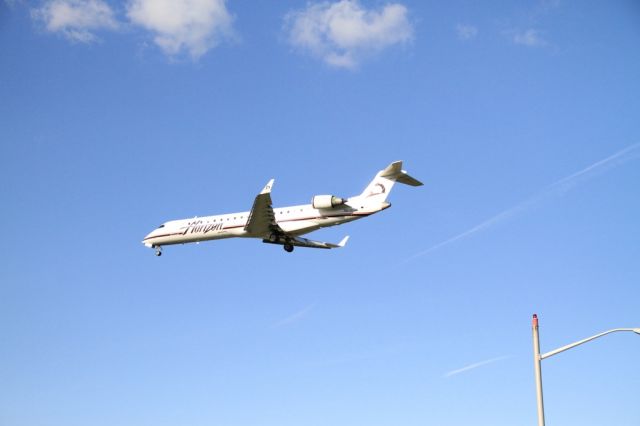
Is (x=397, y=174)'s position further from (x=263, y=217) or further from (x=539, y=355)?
(x=539, y=355)

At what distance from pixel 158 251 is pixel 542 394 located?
44.4 m

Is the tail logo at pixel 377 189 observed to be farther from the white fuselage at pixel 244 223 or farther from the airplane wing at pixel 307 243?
the airplane wing at pixel 307 243

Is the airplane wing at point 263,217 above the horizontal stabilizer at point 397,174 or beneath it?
beneath

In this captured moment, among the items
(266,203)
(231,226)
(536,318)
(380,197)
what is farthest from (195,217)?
(536,318)

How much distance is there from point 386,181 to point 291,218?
7541 millimetres

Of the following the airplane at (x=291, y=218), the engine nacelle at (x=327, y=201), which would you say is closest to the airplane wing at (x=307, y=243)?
the airplane at (x=291, y=218)

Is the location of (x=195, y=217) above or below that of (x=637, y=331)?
above

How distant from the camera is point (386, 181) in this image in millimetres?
58688

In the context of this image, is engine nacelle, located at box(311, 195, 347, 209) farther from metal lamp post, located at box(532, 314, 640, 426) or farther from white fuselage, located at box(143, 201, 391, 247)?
metal lamp post, located at box(532, 314, 640, 426)

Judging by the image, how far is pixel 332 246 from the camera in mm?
66375

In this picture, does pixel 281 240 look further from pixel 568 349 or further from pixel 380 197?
pixel 568 349

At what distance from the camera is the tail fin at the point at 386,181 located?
5812 centimetres

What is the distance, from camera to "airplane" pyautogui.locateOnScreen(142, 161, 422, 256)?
58125 mm

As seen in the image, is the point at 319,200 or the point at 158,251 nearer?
the point at 319,200
